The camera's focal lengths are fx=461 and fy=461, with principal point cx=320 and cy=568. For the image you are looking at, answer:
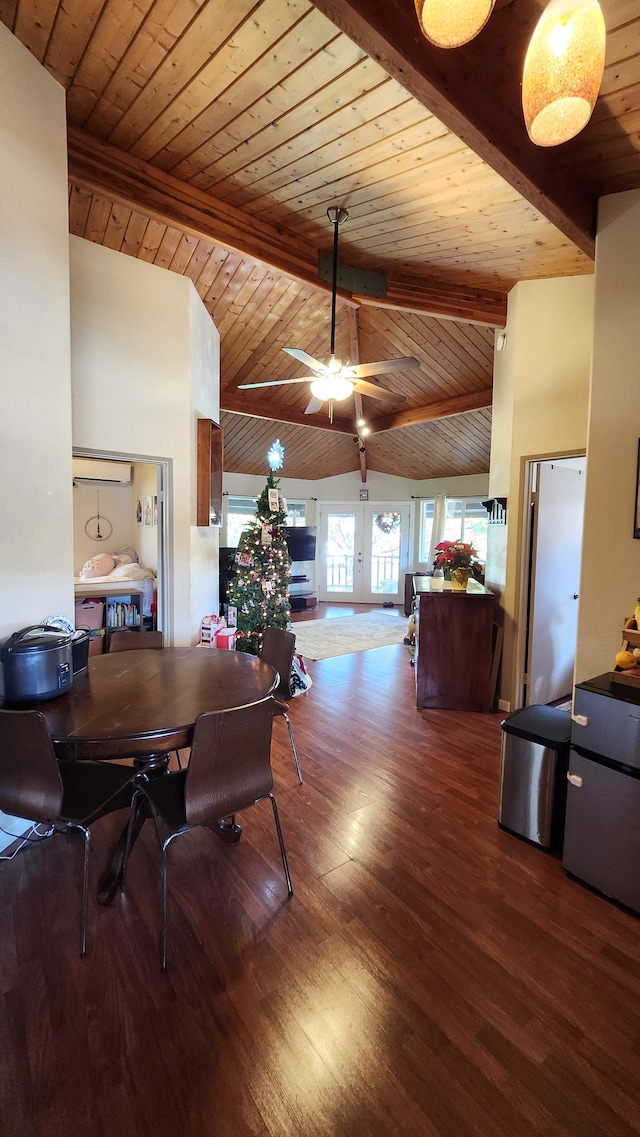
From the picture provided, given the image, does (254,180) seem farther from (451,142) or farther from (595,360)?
(595,360)

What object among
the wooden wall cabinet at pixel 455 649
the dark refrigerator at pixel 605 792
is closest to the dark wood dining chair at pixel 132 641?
the wooden wall cabinet at pixel 455 649

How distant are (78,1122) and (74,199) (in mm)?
4132

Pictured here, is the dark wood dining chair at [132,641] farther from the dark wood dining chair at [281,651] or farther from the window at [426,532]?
the window at [426,532]

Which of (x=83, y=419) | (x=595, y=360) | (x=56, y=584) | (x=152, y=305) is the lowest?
(x=56, y=584)

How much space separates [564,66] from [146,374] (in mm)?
2884

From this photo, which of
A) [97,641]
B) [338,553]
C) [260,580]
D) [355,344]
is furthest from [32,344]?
[338,553]

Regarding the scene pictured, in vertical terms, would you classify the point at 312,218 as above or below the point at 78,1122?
above

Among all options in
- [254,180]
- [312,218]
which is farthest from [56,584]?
[312,218]

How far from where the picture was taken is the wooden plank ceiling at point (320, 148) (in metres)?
1.80

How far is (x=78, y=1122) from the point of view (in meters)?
1.13

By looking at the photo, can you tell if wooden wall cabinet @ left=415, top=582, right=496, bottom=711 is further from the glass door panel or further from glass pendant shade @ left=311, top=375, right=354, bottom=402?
the glass door panel

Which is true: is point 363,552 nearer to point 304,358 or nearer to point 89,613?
point 89,613

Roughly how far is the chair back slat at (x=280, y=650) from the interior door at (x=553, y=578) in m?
2.03

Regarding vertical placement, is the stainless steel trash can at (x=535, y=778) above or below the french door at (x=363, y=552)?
below
